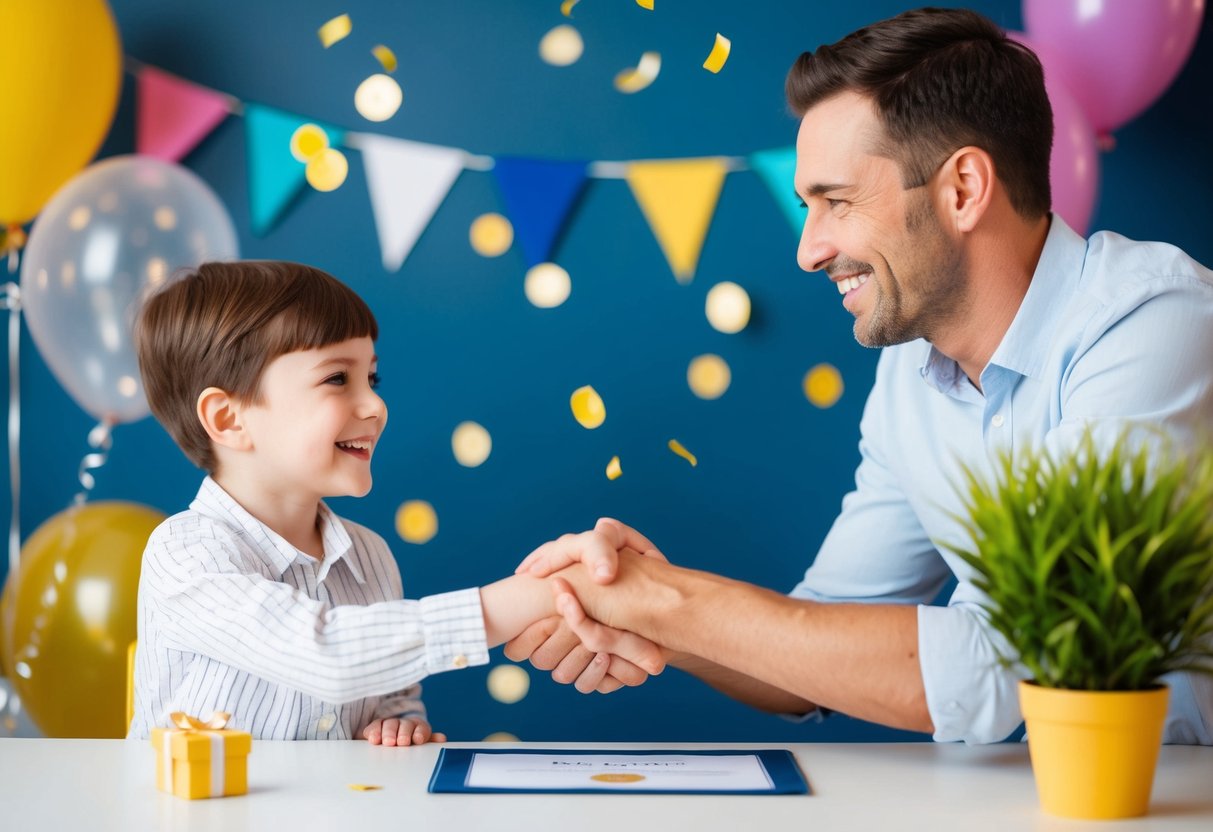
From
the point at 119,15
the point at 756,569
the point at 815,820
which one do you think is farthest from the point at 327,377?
the point at 119,15

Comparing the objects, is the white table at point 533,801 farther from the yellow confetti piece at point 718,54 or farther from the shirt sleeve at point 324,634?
the yellow confetti piece at point 718,54

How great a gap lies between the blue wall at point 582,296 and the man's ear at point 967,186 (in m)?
0.84

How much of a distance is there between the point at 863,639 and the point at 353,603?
2.47 feet

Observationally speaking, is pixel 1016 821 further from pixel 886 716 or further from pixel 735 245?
pixel 735 245

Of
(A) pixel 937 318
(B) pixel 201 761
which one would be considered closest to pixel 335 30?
(A) pixel 937 318

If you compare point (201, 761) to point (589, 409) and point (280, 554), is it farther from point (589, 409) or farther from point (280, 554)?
point (589, 409)

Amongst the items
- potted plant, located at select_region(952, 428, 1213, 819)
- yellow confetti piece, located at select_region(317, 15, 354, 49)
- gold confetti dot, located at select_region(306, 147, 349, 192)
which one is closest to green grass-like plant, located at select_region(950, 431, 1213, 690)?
potted plant, located at select_region(952, 428, 1213, 819)

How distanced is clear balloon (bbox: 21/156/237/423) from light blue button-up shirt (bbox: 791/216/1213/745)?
126cm

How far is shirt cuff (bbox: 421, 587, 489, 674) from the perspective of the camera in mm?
1333

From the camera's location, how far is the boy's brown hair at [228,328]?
1603mm

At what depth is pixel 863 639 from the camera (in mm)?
1221

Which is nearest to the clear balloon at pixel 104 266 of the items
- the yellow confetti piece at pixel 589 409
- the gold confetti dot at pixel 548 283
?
the gold confetti dot at pixel 548 283

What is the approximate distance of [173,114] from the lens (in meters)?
2.56

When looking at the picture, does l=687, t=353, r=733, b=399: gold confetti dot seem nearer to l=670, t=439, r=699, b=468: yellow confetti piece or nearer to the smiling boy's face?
l=670, t=439, r=699, b=468: yellow confetti piece
